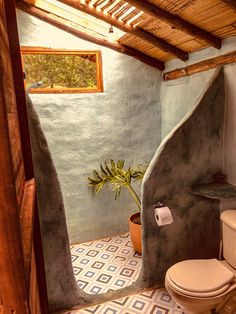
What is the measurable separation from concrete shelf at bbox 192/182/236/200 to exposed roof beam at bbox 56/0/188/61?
4.86ft

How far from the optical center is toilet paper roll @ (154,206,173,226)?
2357mm

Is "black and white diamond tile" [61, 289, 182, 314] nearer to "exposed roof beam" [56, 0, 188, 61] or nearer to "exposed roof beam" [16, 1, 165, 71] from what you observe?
"exposed roof beam" [56, 0, 188, 61]

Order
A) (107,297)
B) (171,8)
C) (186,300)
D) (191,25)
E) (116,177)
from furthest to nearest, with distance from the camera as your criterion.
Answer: (116,177) → (107,297) → (191,25) → (171,8) → (186,300)

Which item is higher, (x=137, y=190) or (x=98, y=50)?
(x=98, y=50)

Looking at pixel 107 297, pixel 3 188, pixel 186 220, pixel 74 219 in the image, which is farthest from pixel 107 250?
pixel 3 188

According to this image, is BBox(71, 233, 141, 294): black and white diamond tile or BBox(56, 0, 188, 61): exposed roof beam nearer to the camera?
BBox(56, 0, 188, 61): exposed roof beam

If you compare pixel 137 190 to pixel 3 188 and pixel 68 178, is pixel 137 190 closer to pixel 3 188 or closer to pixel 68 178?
pixel 68 178

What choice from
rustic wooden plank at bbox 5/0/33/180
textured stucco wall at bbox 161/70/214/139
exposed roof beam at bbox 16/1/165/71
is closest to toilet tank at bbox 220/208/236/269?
textured stucco wall at bbox 161/70/214/139

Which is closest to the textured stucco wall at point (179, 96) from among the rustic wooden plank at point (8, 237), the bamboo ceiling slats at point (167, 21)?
the bamboo ceiling slats at point (167, 21)

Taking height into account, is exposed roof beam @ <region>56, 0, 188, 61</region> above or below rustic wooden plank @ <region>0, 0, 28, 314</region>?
above

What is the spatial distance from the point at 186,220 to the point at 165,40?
75.0 inches

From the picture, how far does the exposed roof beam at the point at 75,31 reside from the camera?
8.98 feet

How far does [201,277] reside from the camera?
2.06 meters

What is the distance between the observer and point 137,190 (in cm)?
373
